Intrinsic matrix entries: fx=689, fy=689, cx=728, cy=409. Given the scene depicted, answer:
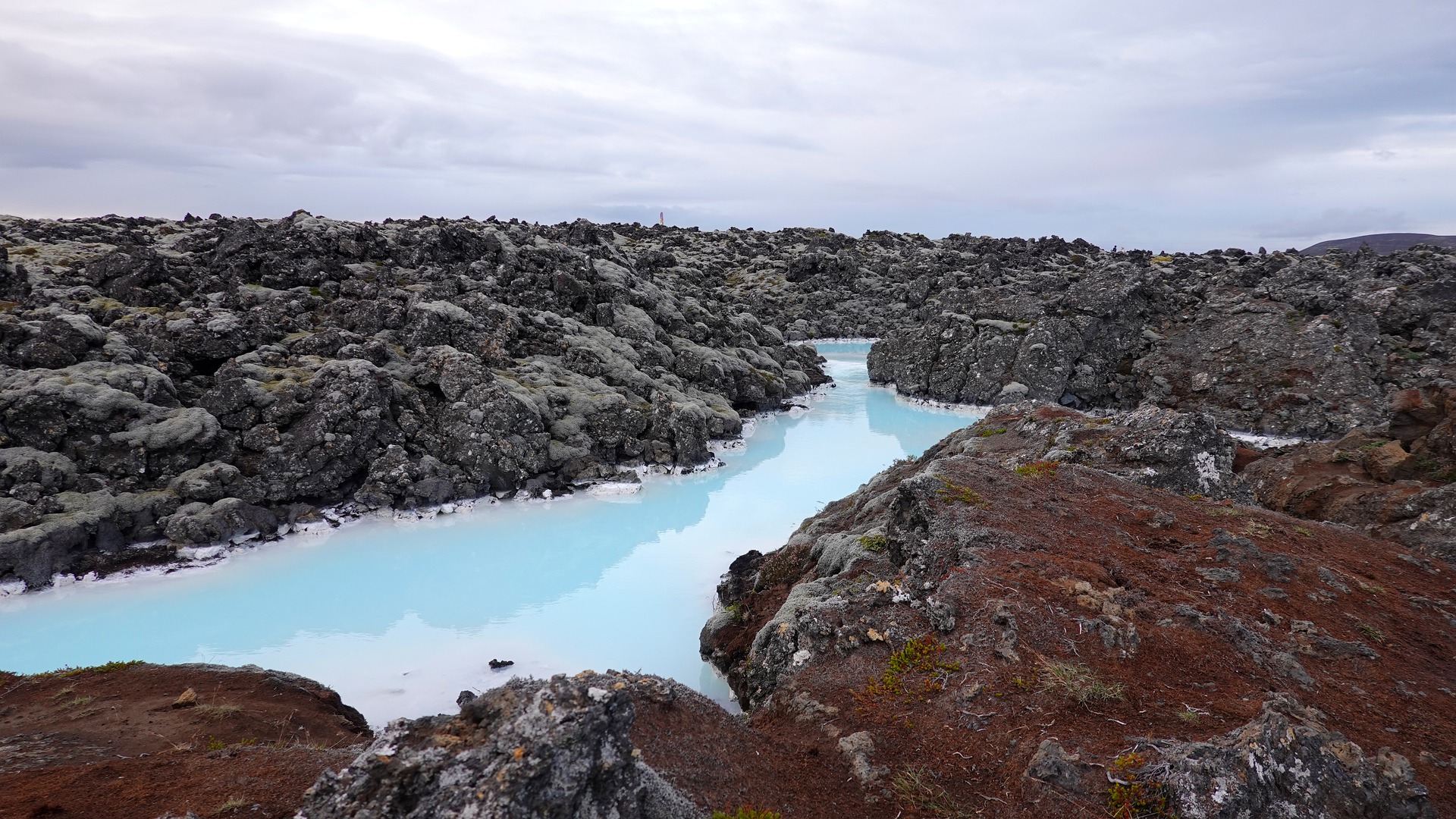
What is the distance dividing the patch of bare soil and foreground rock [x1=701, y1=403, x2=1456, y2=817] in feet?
21.4

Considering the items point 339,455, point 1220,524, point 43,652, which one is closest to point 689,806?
point 1220,524

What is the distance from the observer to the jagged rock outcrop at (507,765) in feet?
17.7

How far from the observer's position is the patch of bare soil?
6.73 meters

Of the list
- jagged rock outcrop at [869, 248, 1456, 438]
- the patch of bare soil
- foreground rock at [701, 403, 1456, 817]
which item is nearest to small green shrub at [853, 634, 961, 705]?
foreground rock at [701, 403, 1456, 817]

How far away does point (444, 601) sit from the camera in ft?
66.1

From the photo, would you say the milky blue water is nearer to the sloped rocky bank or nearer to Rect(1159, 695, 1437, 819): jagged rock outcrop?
the sloped rocky bank

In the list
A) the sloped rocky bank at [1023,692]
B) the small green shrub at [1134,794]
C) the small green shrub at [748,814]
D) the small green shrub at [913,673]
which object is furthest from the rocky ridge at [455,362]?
the small green shrub at [748,814]

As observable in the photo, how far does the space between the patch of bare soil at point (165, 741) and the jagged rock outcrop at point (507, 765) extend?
175 centimetres

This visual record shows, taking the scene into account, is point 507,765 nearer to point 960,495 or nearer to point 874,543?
point 874,543

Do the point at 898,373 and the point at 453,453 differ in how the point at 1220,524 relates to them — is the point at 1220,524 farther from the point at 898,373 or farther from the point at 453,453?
the point at 898,373

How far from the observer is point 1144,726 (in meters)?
7.98

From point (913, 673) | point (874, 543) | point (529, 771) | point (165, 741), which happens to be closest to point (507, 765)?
point (529, 771)

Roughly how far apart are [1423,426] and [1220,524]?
7.75 meters

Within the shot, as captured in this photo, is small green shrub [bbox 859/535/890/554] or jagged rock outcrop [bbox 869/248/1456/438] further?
jagged rock outcrop [bbox 869/248/1456/438]
